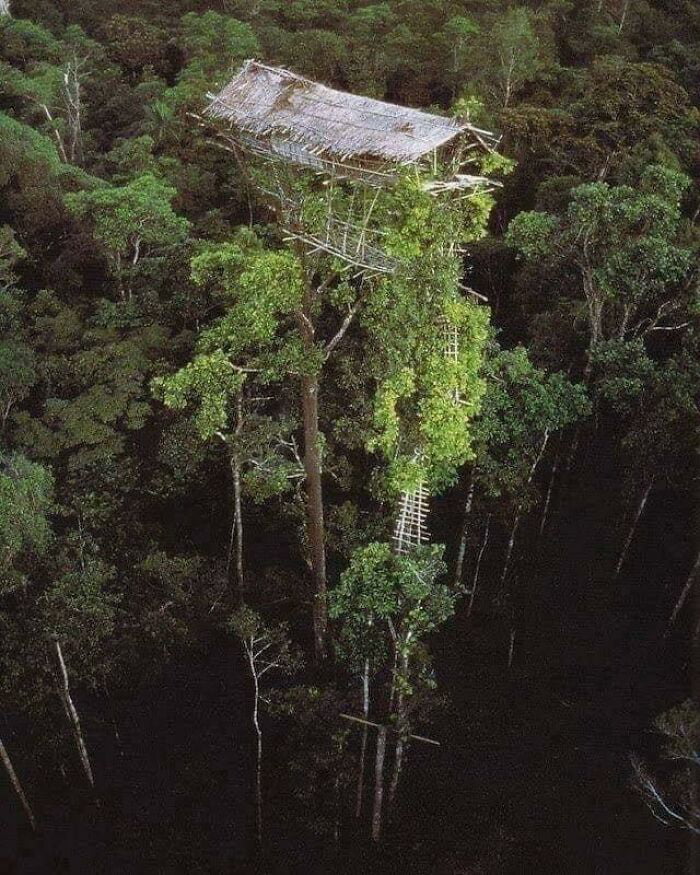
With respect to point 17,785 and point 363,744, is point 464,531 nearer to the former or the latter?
point 363,744

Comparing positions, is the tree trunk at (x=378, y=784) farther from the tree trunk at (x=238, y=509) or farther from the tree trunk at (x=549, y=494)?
the tree trunk at (x=549, y=494)

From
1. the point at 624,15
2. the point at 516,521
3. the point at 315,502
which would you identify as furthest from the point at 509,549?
the point at 624,15

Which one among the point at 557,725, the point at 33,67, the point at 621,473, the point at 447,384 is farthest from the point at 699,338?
the point at 33,67

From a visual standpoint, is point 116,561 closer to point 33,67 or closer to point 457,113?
point 457,113

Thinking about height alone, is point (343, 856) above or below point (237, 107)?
below

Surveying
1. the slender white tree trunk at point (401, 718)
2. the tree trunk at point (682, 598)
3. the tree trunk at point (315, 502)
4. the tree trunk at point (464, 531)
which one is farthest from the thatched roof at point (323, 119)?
the tree trunk at point (682, 598)

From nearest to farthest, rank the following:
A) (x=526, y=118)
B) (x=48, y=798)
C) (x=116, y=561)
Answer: (x=48, y=798) → (x=116, y=561) → (x=526, y=118)
